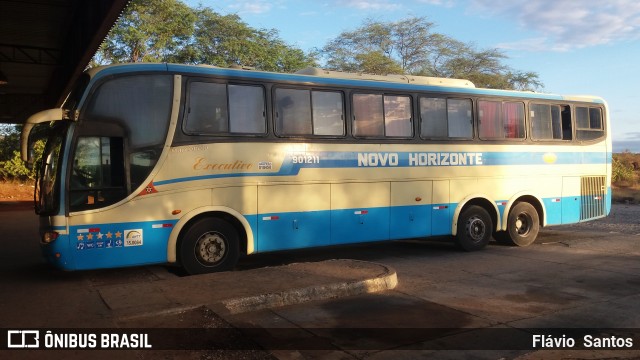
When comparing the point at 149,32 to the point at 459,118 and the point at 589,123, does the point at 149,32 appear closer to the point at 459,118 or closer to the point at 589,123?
the point at 459,118

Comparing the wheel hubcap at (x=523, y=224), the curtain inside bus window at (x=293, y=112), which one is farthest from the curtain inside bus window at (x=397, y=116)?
the wheel hubcap at (x=523, y=224)

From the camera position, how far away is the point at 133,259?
7.16 meters

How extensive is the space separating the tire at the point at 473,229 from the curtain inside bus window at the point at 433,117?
72.7 inches

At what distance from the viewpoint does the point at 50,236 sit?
675 centimetres

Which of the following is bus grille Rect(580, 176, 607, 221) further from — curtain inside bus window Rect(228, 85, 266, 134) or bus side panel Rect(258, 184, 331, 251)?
curtain inside bus window Rect(228, 85, 266, 134)

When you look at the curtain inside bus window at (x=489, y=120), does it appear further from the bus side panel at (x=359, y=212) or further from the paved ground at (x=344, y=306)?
the paved ground at (x=344, y=306)

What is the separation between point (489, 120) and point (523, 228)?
277cm

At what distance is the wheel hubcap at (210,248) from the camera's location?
7715 mm

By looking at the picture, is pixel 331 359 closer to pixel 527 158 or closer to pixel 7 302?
pixel 7 302

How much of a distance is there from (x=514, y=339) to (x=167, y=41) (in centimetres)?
2313

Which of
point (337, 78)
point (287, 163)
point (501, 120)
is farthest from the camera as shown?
point (501, 120)

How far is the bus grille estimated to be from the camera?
1191 centimetres

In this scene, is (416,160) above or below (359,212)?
above

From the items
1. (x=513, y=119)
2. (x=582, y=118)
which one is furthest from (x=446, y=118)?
(x=582, y=118)
